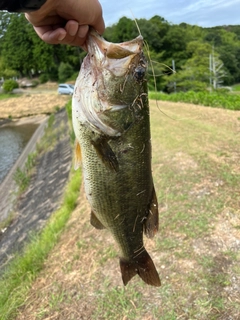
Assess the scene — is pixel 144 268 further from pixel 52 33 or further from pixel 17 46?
pixel 17 46

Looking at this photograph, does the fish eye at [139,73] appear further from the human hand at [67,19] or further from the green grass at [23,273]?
the green grass at [23,273]

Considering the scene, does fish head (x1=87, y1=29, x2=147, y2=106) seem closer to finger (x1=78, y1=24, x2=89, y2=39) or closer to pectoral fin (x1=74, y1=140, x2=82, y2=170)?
finger (x1=78, y1=24, x2=89, y2=39)

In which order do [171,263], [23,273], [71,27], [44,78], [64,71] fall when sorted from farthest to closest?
[44,78] < [64,71] < [23,273] < [171,263] < [71,27]

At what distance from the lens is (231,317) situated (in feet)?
11.4

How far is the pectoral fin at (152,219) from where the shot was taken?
2.30 m

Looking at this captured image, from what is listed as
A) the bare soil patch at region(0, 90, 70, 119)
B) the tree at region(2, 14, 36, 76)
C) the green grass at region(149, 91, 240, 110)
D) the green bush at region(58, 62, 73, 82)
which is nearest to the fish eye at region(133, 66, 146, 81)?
the green grass at region(149, 91, 240, 110)

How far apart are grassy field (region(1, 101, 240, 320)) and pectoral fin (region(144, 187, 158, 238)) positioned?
1.75m

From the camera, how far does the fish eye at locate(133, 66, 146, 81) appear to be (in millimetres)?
1991

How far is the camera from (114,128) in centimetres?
204

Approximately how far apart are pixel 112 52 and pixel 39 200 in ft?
32.3

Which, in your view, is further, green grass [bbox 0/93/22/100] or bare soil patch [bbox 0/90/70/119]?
green grass [bbox 0/93/22/100]

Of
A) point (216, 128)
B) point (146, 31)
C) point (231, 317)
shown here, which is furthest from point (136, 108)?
point (146, 31)

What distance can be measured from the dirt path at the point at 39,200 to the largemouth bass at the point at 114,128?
5166 millimetres

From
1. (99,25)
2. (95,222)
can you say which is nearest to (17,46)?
(95,222)
